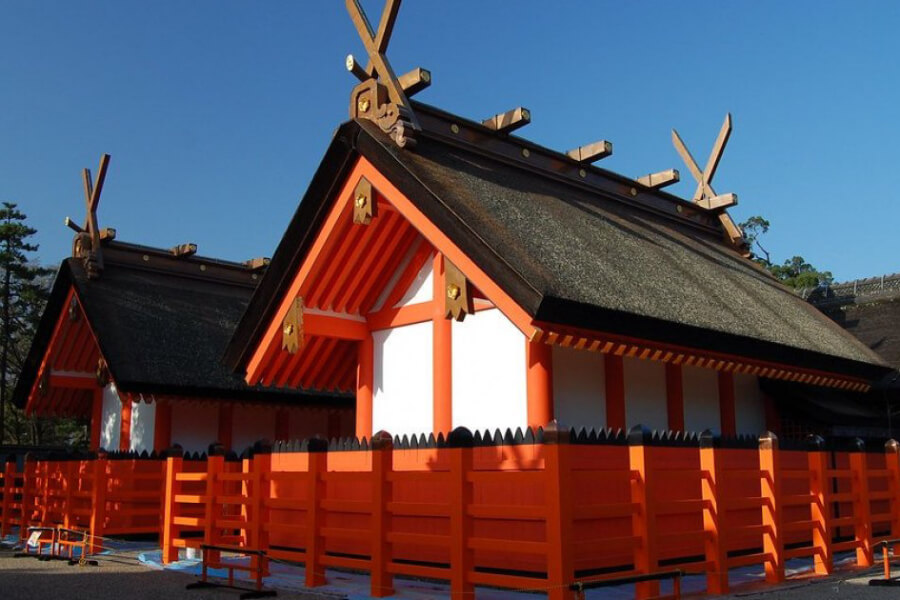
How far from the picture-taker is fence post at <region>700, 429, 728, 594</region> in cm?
723

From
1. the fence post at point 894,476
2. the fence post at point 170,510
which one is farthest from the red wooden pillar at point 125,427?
the fence post at point 894,476

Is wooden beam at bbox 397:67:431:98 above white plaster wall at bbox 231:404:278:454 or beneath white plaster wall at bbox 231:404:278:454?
above

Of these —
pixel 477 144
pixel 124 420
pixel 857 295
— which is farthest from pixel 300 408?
pixel 857 295

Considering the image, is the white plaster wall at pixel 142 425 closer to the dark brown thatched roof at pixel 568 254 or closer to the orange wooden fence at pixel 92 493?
the orange wooden fence at pixel 92 493

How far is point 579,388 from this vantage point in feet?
33.6

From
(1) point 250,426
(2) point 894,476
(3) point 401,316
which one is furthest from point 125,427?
(2) point 894,476

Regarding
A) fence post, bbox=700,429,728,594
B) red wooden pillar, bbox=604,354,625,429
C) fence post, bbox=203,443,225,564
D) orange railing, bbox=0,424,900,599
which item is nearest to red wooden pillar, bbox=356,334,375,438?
orange railing, bbox=0,424,900,599

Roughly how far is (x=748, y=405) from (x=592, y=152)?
188 inches

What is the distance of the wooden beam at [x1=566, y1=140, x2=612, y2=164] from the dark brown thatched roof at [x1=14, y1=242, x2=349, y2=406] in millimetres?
6629

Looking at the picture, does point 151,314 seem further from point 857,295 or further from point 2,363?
point 2,363

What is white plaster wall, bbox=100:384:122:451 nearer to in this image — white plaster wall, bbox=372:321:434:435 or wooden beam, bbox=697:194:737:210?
white plaster wall, bbox=372:321:434:435

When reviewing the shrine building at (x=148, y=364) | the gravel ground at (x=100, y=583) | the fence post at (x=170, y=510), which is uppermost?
the shrine building at (x=148, y=364)

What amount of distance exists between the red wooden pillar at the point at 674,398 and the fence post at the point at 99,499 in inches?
319

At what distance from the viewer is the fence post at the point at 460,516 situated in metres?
6.59
